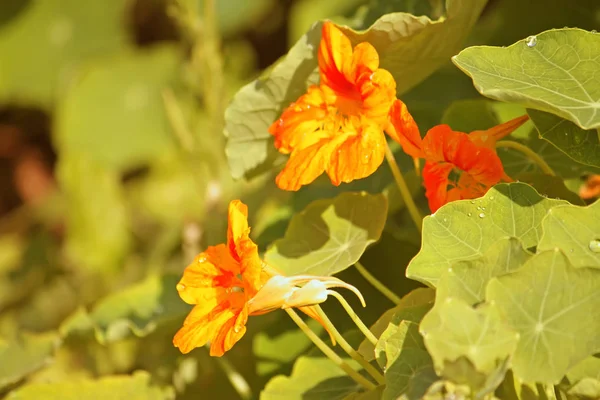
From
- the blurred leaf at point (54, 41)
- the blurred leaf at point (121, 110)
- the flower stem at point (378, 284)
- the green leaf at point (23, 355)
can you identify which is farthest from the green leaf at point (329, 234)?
the blurred leaf at point (54, 41)

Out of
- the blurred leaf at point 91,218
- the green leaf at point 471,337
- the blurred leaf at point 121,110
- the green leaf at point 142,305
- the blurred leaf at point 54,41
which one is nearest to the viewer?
the green leaf at point 471,337

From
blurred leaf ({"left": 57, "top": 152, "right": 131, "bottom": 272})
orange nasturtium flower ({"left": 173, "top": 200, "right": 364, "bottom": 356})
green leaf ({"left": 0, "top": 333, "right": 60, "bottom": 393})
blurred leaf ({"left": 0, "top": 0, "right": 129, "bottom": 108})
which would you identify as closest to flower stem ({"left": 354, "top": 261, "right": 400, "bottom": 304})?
orange nasturtium flower ({"left": 173, "top": 200, "right": 364, "bottom": 356})

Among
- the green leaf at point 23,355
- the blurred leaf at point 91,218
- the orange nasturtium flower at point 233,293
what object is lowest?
the blurred leaf at point 91,218

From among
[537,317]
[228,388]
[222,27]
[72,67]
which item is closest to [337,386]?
[537,317]

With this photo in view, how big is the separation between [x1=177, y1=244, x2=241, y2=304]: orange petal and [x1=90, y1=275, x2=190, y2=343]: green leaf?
10.8 inches

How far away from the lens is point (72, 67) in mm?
2248

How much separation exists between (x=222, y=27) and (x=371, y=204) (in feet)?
4.98

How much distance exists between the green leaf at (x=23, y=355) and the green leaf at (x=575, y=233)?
24.6 inches

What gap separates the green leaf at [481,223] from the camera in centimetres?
62

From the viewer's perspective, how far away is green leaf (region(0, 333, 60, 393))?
0.86 m

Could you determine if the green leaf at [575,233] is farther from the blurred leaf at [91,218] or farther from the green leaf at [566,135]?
the blurred leaf at [91,218]

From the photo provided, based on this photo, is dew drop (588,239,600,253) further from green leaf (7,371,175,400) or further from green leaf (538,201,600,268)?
green leaf (7,371,175,400)

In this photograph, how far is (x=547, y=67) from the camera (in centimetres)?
65

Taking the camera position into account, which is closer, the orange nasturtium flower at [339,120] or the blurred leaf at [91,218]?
the orange nasturtium flower at [339,120]
